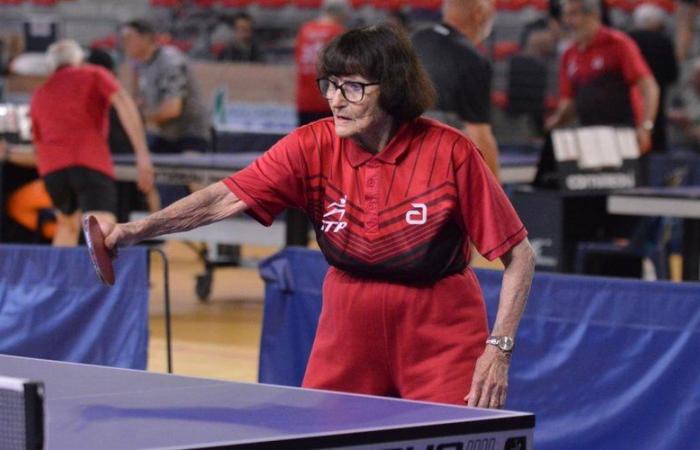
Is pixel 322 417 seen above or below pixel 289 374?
above

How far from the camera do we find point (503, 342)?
12.9ft

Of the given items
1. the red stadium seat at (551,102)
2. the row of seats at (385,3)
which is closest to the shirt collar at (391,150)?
the row of seats at (385,3)

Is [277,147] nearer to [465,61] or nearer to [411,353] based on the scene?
[411,353]

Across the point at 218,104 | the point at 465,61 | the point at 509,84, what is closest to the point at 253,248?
the point at 218,104

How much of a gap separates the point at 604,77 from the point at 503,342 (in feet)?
22.7

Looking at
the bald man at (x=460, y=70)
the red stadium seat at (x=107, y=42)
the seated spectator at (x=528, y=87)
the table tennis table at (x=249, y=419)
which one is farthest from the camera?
the red stadium seat at (x=107, y=42)

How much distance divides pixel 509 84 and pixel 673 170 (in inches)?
176

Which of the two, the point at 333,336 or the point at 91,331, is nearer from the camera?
the point at 333,336

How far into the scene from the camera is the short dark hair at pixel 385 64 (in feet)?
13.0

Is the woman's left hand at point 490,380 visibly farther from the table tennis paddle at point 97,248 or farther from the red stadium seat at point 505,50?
the red stadium seat at point 505,50

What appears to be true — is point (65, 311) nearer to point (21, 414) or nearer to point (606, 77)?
point (21, 414)

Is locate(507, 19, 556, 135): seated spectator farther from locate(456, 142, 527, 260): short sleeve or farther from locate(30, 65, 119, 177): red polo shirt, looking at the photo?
locate(456, 142, 527, 260): short sleeve

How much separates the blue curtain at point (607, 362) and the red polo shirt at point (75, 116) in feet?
14.2

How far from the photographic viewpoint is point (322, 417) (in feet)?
11.3
